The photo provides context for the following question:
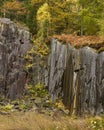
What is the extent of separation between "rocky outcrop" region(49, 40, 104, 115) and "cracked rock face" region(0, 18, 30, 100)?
13.1 ft

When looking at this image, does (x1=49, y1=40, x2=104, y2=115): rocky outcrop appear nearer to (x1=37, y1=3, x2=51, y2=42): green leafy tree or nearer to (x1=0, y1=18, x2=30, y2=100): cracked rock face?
(x1=0, y1=18, x2=30, y2=100): cracked rock face

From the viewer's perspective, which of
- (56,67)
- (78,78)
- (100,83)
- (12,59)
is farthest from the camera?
(12,59)

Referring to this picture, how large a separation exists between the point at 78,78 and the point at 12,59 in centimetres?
1052

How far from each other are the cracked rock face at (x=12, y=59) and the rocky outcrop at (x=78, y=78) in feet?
13.1

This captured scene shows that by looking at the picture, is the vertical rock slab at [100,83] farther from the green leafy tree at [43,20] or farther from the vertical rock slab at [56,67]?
the green leafy tree at [43,20]

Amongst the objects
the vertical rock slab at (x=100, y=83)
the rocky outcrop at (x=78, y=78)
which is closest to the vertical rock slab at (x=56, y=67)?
the rocky outcrop at (x=78, y=78)

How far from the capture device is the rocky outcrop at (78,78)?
21.7m

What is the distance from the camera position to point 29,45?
1357 inches

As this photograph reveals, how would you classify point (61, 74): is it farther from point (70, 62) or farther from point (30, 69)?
point (30, 69)

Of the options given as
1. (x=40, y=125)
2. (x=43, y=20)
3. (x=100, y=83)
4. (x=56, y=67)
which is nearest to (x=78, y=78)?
(x=100, y=83)

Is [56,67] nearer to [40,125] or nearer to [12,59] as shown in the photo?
[12,59]

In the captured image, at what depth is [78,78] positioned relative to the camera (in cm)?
2405

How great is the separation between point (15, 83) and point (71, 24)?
9480mm

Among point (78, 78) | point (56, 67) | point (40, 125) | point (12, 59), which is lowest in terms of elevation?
point (78, 78)
